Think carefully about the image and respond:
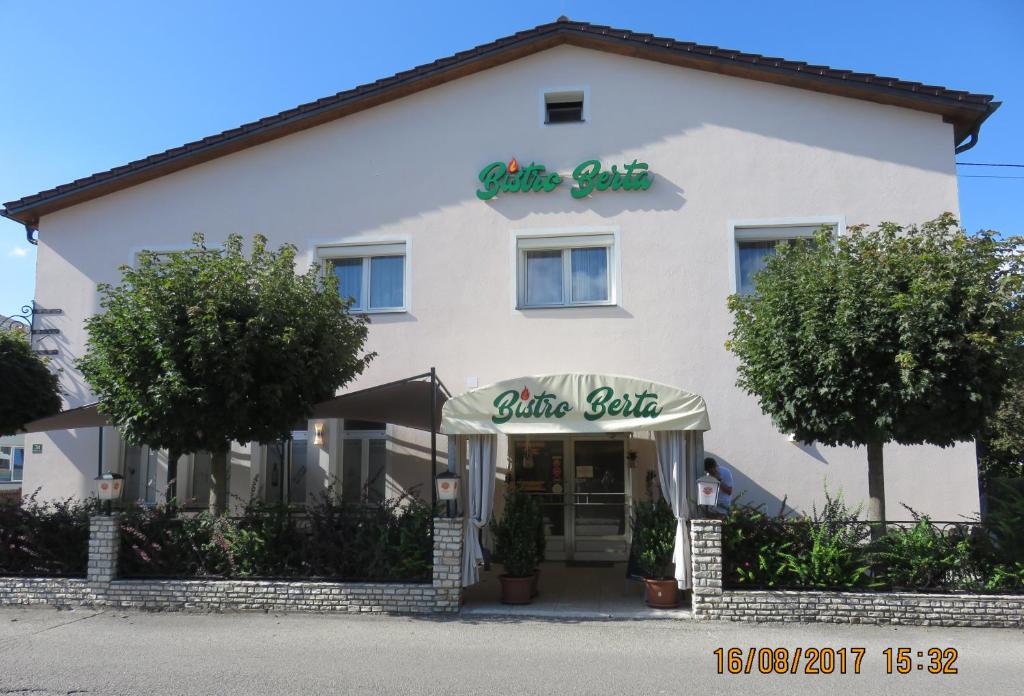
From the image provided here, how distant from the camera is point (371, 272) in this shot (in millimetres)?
12523

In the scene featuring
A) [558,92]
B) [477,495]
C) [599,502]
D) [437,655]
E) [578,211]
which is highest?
[558,92]

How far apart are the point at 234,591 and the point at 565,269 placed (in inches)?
263

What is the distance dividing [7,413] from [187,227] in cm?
397

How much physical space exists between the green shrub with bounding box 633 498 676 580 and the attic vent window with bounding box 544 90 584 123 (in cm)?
658

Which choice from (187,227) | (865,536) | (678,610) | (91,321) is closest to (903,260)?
(865,536)

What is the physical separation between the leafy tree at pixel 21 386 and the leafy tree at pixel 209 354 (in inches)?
117

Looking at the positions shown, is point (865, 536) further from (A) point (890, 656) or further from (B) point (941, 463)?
(B) point (941, 463)

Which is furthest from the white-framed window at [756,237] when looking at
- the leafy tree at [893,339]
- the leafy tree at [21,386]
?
the leafy tree at [21,386]

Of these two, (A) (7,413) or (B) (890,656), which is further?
(A) (7,413)

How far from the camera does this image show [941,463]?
10.8 metres

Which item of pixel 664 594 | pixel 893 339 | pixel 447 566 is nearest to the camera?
pixel 893 339

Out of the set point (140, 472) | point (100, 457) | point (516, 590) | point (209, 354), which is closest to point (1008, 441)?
point (516, 590)

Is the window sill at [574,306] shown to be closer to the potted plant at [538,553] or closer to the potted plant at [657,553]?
the potted plant at [538,553]

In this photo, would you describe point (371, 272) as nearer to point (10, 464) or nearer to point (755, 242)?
point (755, 242)
